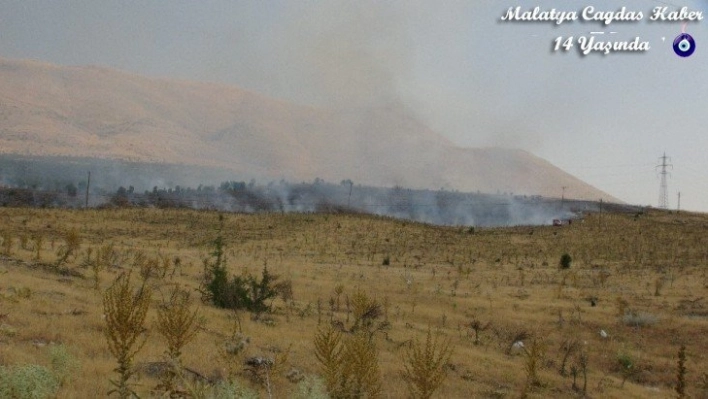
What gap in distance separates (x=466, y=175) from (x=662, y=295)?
6370 inches

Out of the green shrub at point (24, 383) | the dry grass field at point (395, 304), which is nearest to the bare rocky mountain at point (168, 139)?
the dry grass field at point (395, 304)

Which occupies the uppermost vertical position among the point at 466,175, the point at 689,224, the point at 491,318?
the point at 466,175

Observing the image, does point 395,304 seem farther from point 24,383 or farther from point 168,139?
point 168,139

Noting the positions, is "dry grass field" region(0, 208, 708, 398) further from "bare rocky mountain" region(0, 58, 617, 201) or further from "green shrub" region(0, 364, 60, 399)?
"bare rocky mountain" region(0, 58, 617, 201)

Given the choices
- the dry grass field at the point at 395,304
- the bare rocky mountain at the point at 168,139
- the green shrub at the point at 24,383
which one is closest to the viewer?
the green shrub at the point at 24,383

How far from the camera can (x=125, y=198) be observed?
6322 centimetres

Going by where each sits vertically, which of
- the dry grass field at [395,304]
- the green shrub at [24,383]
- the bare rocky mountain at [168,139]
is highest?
the bare rocky mountain at [168,139]

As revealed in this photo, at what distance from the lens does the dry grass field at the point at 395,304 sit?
11.0 meters

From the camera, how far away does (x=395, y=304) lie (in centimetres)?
2302

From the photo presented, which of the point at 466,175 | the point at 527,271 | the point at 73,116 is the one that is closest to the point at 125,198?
the point at 527,271

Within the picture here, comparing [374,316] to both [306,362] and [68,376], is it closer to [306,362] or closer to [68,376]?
[306,362]

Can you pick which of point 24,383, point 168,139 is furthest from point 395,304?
point 168,139

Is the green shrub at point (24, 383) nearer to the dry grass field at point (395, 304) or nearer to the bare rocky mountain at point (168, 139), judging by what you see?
the dry grass field at point (395, 304)

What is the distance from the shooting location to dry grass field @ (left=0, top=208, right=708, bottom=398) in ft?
36.1
